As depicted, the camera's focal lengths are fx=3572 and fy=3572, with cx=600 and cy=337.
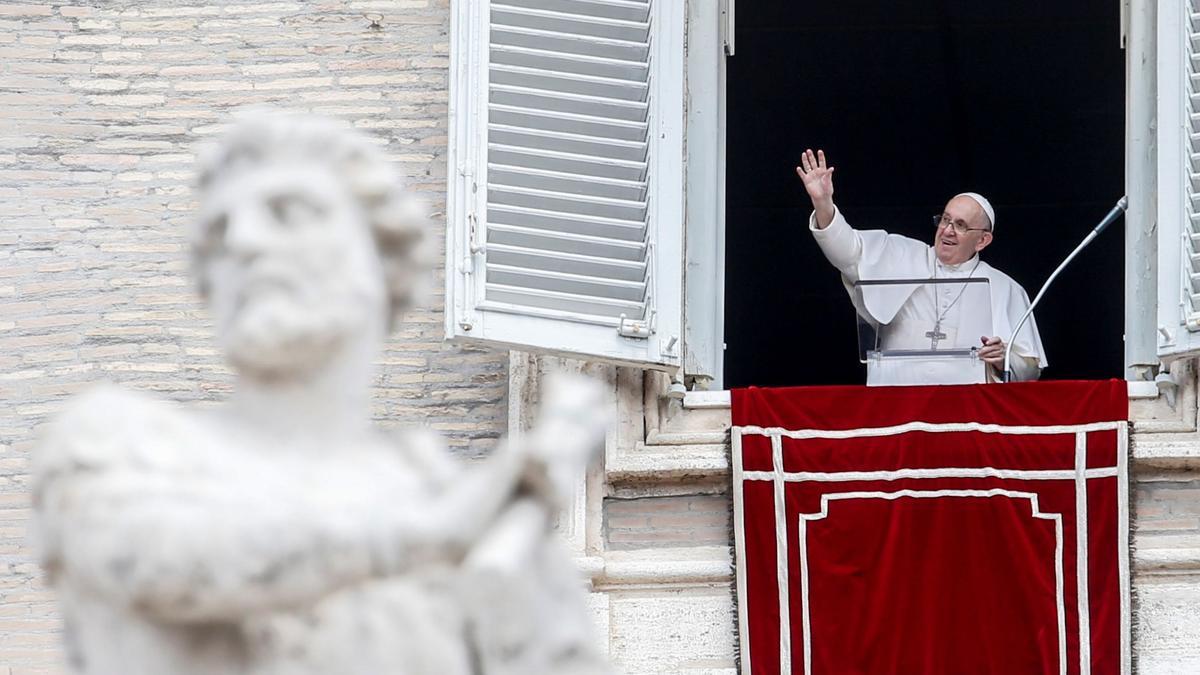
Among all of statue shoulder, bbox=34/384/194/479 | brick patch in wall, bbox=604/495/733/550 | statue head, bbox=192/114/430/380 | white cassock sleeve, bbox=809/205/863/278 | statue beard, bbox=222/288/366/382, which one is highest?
white cassock sleeve, bbox=809/205/863/278

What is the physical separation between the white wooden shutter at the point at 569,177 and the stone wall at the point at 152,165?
47cm

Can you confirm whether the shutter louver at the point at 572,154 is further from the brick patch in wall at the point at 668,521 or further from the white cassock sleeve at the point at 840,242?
the white cassock sleeve at the point at 840,242

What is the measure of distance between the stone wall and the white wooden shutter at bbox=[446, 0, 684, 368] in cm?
47

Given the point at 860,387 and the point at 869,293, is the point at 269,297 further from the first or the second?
the point at 869,293

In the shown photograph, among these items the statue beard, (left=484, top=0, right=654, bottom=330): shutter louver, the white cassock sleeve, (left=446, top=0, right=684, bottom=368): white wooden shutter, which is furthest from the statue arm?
the white cassock sleeve

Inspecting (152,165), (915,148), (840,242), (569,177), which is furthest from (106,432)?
(915,148)

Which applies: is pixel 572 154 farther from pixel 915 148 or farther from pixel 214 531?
pixel 214 531

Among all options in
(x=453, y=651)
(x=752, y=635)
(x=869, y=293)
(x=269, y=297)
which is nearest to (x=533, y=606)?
(x=453, y=651)

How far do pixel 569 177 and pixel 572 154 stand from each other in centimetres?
6

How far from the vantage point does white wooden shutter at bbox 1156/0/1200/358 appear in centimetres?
880

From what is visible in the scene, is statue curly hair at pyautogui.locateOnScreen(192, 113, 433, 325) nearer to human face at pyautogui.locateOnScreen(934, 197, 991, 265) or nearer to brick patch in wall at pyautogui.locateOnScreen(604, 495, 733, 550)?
brick patch in wall at pyautogui.locateOnScreen(604, 495, 733, 550)

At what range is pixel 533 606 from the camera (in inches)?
139

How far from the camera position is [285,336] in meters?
3.52

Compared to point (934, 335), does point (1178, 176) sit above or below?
above
